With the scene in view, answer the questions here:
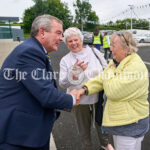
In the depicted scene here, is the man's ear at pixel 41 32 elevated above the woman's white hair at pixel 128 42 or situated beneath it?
elevated above

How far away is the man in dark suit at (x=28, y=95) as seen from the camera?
119 cm

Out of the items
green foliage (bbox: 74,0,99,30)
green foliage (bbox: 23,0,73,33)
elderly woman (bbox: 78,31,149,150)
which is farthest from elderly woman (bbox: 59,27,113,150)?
green foliage (bbox: 74,0,99,30)

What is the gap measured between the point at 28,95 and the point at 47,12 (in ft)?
160

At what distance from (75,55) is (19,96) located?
108cm

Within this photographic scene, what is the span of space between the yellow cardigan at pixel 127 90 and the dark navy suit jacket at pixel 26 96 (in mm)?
462

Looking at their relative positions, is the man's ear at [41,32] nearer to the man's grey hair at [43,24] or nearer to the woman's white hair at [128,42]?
the man's grey hair at [43,24]

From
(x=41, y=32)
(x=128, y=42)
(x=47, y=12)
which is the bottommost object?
(x=128, y=42)

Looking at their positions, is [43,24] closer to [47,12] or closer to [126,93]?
[126,93]

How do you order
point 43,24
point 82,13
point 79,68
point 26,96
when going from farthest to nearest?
point 82,13
point 79,68
point 43,24
point 26,96

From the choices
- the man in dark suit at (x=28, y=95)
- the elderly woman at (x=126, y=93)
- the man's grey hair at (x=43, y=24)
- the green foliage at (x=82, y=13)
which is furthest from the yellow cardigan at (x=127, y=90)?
the green foliage at (x=82, y=13)

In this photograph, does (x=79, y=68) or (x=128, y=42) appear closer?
A: (x=128, y=42)

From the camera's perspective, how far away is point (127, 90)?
139 centimetres

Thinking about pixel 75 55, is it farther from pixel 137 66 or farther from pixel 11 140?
pixel 11 140

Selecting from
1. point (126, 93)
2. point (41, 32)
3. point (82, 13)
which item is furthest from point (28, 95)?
point (82, 13)
